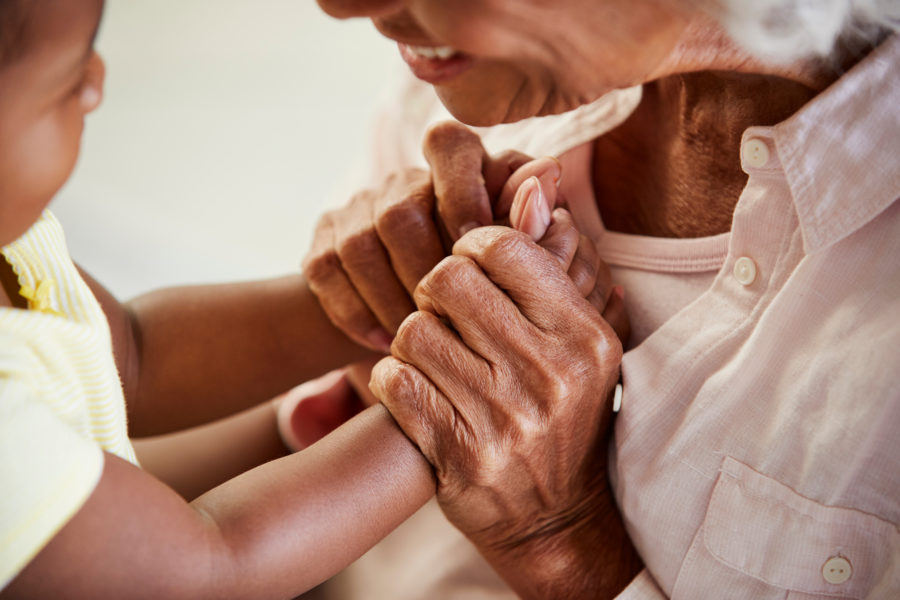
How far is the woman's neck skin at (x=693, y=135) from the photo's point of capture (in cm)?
63

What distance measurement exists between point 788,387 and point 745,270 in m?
0.10

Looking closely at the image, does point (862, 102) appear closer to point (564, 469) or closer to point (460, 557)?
point (564, 469)

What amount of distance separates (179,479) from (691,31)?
676 millimetres

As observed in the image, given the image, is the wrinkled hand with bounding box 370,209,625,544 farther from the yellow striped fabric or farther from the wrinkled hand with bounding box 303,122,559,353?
the yellow striped fabric

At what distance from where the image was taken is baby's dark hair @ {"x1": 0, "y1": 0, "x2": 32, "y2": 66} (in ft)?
1.38

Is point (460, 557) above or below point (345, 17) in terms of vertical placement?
below

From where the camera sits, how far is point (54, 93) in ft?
1.54

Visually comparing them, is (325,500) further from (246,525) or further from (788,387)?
(788,387)

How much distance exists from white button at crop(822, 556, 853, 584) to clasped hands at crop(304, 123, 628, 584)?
0.21 meters

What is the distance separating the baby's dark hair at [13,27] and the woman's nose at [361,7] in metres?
0.21

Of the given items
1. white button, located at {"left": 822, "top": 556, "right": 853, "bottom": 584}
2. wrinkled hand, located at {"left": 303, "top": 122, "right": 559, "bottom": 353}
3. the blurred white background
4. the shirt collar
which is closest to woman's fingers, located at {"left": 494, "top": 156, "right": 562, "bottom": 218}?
wrinkled hand, located at {"left": 303, "top": 122, "right": 559, "bottom": 353}

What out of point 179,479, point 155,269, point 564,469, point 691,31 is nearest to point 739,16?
point 691,31

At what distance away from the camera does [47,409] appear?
1.53 ft

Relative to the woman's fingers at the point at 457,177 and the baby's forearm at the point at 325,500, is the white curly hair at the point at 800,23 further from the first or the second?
the baby's forearm at the point at 325,500
